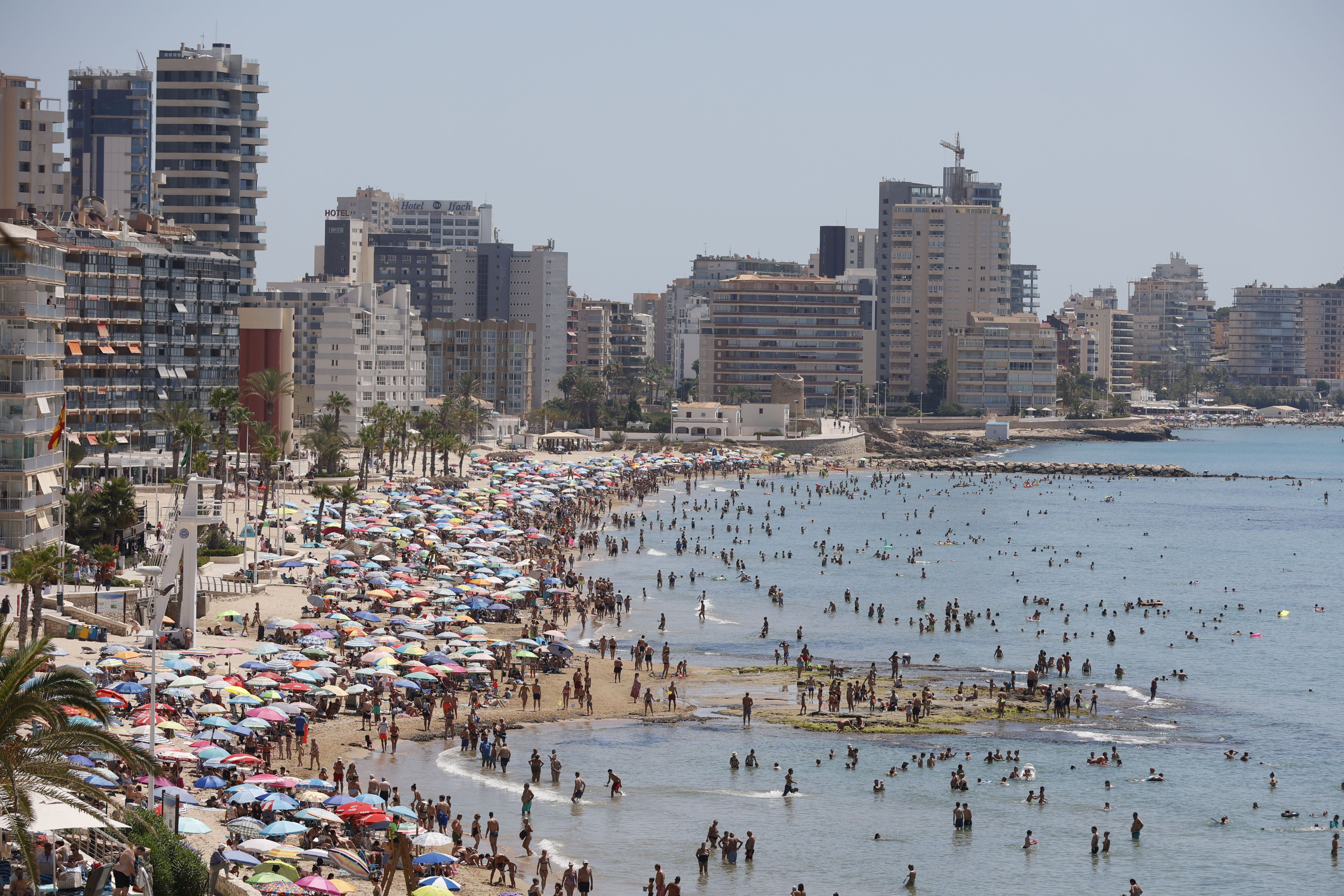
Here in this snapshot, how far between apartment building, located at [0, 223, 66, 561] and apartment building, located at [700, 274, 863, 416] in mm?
147158

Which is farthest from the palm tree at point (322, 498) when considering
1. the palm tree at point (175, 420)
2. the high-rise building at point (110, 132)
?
the high-rise building at point (110, 132)

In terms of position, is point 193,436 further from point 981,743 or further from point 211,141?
point 211,141

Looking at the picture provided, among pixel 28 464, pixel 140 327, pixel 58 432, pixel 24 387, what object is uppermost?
pixel 140 327

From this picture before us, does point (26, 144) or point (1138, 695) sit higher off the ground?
point (26, 144)

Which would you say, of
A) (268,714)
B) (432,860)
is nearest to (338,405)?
(268,714)

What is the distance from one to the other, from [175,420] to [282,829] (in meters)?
48.7

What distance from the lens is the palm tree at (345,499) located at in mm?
65625

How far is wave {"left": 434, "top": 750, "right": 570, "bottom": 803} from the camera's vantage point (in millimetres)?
34656

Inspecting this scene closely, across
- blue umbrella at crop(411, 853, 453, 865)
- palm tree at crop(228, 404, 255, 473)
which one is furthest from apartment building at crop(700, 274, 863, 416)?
blue umbrella at crop(411, 853, 453, 865)

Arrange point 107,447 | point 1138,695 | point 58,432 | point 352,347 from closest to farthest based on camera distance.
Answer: point 58,432
point 1138,695
point 107,447
point 352,347

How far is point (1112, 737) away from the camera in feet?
141

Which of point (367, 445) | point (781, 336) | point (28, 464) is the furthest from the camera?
point (781, 336)

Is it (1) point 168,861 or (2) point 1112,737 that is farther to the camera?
(2) point 1112,737

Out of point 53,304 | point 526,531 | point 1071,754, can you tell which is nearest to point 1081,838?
point 1071,754
